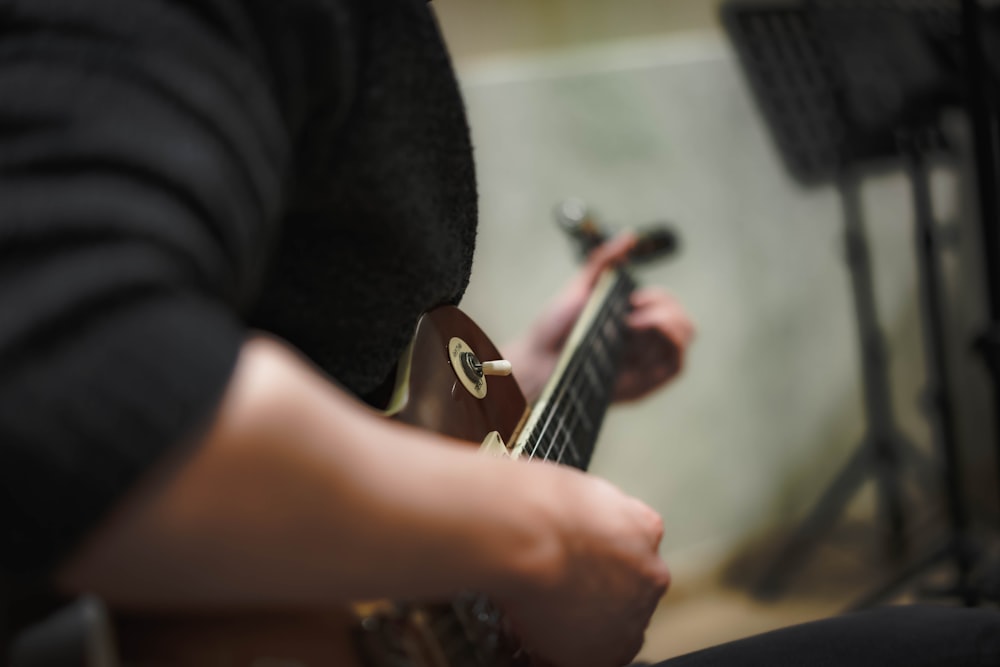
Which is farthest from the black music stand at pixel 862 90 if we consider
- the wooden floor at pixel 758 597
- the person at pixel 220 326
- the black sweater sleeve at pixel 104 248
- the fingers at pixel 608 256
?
the black sweater sleeve at pixel 104 248

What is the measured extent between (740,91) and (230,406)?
1.87m

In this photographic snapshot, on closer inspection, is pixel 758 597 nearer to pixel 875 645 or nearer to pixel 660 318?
pixel 660 318

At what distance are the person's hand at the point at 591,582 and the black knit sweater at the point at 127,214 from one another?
8.1 inches

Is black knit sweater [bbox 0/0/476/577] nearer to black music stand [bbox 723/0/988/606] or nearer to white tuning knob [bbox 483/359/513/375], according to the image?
white tuning knob [bbox 483/359/513/375]

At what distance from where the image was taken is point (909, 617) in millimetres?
575

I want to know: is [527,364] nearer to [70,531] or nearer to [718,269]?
[70,531]

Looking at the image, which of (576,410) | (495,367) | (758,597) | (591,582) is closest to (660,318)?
(576,410)

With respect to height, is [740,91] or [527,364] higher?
[740,91]

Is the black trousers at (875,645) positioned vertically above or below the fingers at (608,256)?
below

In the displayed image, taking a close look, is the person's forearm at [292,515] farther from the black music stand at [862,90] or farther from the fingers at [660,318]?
the black music stand at [862,90]

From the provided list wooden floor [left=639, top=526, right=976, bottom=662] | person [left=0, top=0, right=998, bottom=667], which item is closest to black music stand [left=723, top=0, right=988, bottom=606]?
wooden floor [left=639, top=526, right=976, bottom=662]

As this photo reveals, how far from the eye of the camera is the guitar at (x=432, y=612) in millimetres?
331

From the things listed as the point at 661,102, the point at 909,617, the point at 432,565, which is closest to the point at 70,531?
the point at 432,565

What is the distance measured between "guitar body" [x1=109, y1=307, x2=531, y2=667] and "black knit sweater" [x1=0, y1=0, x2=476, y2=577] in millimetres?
80
